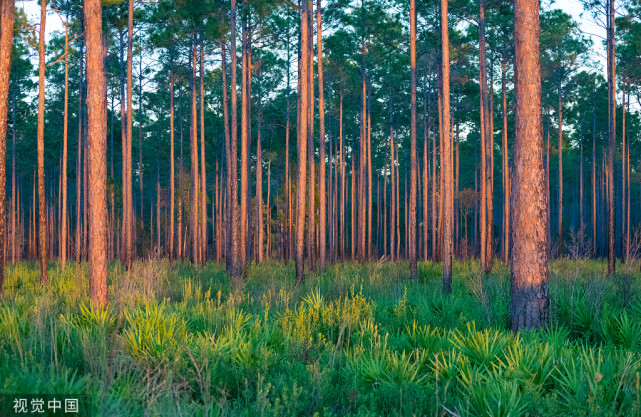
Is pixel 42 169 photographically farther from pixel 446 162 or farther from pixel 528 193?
pixel 528 193

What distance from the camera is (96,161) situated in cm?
711

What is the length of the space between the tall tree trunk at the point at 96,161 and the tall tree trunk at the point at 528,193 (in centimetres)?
597

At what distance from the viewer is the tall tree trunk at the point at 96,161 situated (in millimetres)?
7090

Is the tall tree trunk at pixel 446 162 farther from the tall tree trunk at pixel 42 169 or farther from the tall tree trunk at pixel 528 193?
the tall tree trunk at pixel 42 169

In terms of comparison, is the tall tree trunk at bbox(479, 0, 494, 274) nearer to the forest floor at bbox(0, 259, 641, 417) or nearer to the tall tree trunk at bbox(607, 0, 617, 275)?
the tall tree trunk at bbox(607, 0, 617, 275)

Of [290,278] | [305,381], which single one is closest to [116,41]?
[290,278]

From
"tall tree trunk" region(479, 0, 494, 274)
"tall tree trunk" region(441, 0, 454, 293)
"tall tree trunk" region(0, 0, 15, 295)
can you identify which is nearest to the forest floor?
"tall tree trunk" region(0, 0, 15, 295)

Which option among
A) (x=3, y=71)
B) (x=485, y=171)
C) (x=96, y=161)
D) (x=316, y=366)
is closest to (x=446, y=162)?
(x=485, y=171)

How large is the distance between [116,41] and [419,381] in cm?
2623

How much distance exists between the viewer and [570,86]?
96.5ft

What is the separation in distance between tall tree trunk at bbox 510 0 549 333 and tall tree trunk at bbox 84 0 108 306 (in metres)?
5.97

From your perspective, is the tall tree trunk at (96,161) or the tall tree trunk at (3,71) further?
the tall tree trunk at (3,71)

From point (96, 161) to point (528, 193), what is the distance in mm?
6292

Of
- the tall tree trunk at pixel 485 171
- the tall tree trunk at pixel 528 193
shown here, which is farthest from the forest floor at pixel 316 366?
the tall tree trunk at pixel 485 171
